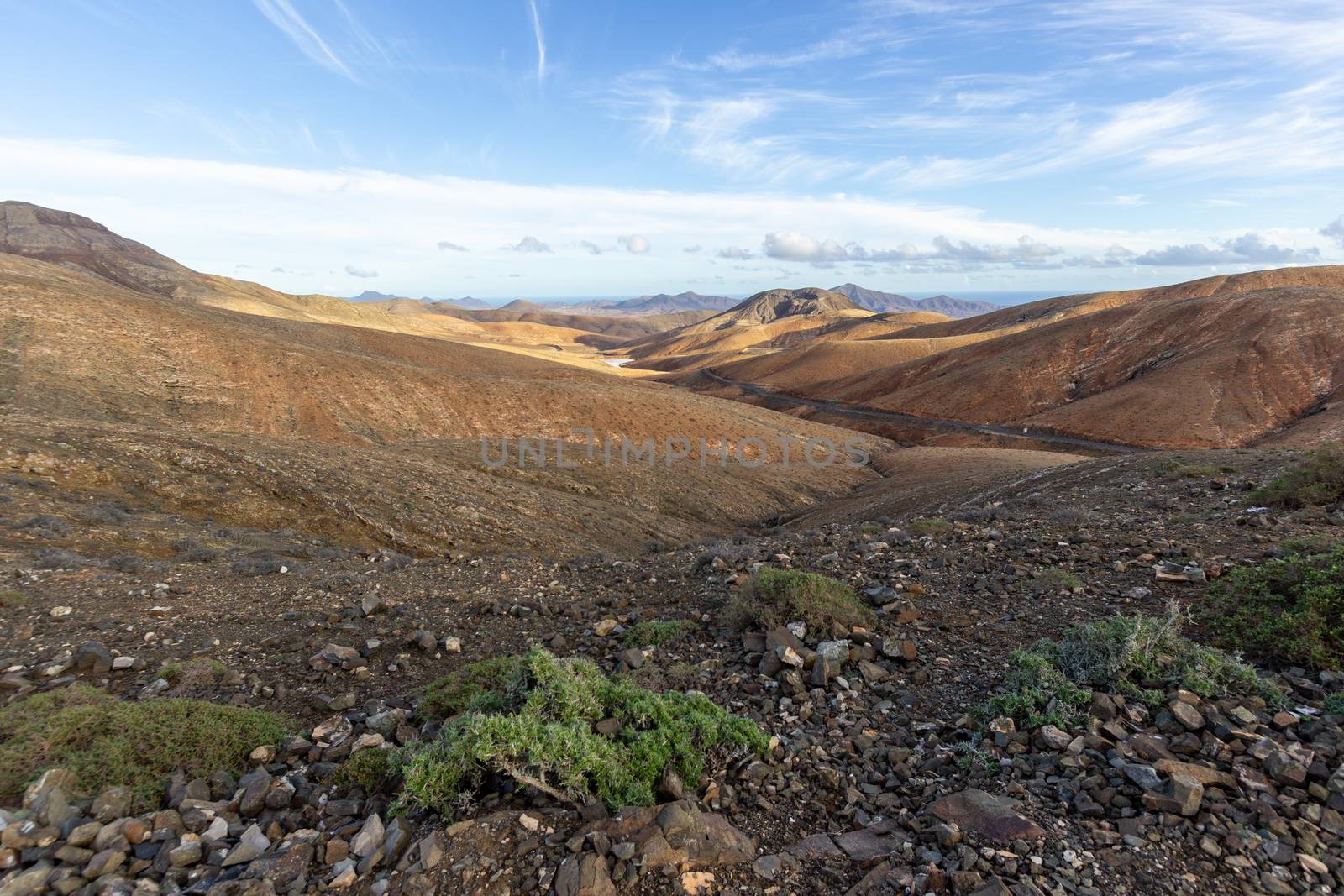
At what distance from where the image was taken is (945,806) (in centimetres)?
330

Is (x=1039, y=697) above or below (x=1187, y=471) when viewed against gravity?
below

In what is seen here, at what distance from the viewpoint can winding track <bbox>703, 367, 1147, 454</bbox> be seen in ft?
136

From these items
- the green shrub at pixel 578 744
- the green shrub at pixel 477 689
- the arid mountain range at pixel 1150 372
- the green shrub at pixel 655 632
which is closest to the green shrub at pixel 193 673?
the green shrub at pixel 477 689

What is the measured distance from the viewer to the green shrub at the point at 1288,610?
4.42 m

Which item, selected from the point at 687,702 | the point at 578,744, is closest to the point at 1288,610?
the point at 687,702

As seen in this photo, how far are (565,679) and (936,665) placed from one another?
126 inches

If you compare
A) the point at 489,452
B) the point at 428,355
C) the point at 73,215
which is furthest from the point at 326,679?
the point at 73,215

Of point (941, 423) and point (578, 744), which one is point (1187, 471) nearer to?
point (578, 744)

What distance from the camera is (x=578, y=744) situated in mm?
3512

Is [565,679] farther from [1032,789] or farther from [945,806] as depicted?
[1032,789]

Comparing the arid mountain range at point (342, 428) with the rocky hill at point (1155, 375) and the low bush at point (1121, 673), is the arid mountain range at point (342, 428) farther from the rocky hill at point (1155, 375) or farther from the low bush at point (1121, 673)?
the rocky hill at point (1155, 375)

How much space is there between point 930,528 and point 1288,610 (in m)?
4.43

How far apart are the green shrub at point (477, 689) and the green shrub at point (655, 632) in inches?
50.0

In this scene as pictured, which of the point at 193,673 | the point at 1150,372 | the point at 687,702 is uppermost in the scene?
the point at 1150,372
